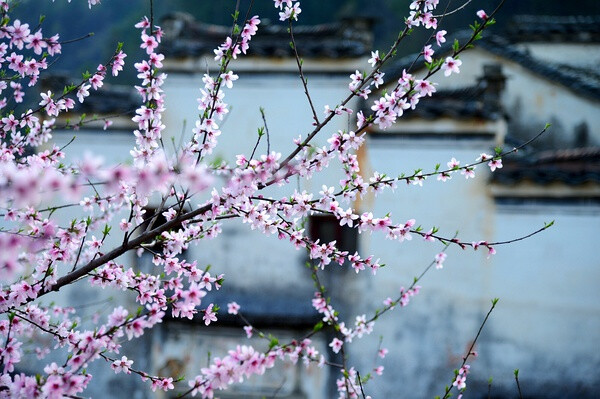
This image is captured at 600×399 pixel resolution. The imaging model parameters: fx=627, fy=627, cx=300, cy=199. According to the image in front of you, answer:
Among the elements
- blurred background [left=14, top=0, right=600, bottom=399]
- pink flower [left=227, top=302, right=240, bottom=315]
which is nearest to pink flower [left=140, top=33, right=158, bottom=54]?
pink flower [left=227, top=302, right=240, bottom=315]

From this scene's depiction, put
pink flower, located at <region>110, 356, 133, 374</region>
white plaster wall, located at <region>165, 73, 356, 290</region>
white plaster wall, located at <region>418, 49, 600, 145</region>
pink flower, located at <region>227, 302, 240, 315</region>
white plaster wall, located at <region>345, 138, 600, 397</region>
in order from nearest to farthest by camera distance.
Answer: pink flower, located at <region>110, 356, 133, 374</region>, pink flower, located at <region>227, 302, 240, 315</region>, white plaster wall, located at <region>345, 138, 600, 397</region>, white plaster wall, located at <region>165, 73, 356, 290</region>, white plaster wall, located at <region>418, 49, 600, 145</region>

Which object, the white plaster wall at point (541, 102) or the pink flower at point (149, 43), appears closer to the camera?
the pink flower at point (149, 43)

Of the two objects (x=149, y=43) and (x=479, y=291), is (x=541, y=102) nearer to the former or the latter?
(x=479, y=291)

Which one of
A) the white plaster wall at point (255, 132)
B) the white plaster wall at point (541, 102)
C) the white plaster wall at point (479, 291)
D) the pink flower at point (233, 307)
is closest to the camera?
the pink flower at point (233, 307)

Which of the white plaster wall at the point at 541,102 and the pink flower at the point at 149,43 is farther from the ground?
the white plaster wall at the point at 541,102

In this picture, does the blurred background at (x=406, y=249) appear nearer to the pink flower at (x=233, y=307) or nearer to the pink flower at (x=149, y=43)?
the pink flower at (x=233, y=307)

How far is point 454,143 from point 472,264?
1.34 m

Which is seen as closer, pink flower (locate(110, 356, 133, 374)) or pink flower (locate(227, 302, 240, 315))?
pink flower (locate(110, 356, 133, 374))

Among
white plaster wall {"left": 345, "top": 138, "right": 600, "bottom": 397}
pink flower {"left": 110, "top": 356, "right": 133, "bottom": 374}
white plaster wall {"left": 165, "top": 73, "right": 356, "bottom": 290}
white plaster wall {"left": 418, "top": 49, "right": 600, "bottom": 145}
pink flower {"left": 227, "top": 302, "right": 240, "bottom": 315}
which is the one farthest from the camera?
white plaster wall {"left": 418, "top": 49, "right": 600, "bottom": 145}

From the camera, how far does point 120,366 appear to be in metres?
3.32

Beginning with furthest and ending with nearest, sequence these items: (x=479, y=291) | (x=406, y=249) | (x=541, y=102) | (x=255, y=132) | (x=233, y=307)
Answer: (x=541, y=102), (x=255, y=132), (x=406, y=249), (x=479, y=291), (x=233, y=307)

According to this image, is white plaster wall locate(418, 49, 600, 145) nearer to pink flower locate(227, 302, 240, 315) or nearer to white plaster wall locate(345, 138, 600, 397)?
white plaster wall locate(345, 138, 600, 397)

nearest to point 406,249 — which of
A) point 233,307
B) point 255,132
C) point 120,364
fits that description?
point 255,132

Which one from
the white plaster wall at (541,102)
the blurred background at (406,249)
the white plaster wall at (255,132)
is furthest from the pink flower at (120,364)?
the white plaster wall at (541,102)
